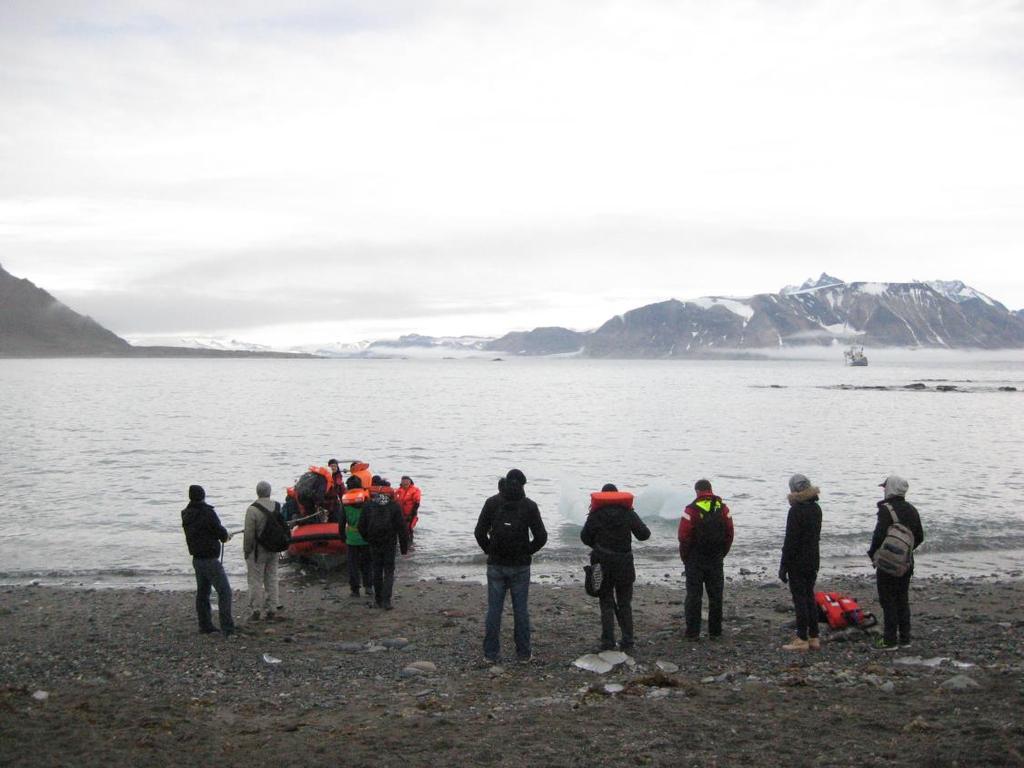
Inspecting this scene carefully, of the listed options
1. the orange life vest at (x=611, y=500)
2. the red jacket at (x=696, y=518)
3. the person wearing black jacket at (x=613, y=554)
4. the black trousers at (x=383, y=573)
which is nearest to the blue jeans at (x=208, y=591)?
the black trousers at (x=383, y=573)

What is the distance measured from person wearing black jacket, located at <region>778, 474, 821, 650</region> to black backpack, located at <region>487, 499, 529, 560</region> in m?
3.00

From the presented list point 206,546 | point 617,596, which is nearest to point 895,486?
point 617,596

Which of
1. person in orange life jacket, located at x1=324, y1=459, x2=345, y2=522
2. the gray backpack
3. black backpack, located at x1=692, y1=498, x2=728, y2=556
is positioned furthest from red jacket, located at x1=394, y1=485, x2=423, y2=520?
the gray backpack

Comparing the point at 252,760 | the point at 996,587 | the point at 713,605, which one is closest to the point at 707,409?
the point at 996,587

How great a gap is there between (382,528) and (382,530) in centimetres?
4

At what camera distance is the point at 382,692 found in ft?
30.0

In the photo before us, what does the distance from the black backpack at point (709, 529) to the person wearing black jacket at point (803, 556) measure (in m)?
0.77

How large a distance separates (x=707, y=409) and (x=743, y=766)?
257 ft

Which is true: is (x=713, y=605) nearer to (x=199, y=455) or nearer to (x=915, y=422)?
(x=199, y=455)

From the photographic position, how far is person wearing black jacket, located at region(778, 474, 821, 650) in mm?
10328

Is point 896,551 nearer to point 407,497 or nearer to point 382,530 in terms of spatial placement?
point 382,530

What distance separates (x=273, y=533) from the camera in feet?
39.6

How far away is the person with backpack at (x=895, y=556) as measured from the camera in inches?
391

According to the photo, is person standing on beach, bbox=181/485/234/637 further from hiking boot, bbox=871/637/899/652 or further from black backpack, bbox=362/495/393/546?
hiking boot, bbox=871/637/899/652
